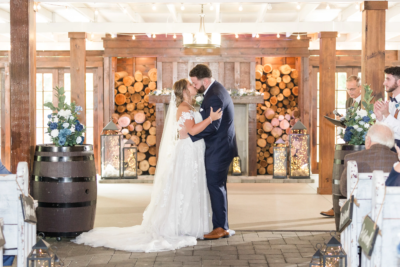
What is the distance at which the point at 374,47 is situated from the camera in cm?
532

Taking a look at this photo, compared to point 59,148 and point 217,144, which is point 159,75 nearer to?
point 217,144

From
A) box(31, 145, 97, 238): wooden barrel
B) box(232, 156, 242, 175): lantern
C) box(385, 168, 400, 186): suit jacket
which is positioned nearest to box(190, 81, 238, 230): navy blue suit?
box(31, 145, 97, 238): wooden barrel

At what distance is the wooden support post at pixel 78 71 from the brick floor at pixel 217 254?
3605mm

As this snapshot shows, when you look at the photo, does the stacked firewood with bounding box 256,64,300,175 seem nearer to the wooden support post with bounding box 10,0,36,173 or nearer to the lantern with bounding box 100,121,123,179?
the lantern with bounding box 100,121,123,179

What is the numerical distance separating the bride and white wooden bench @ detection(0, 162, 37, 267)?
1632 millimetres

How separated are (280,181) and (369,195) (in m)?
6.05

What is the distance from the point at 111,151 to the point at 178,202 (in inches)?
169

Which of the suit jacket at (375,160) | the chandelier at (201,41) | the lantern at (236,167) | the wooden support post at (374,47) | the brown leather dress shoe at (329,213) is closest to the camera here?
the suit jacket at (375,160)

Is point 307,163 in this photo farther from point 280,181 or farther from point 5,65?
point 5,65

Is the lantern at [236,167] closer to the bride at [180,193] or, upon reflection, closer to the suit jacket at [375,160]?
the bride at [180,193]

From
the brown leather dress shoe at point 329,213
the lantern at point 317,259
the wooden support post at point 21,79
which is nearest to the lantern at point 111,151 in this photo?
the wooden support post at point 21,79

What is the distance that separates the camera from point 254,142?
9219 mm

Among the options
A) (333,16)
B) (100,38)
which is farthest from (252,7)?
(100,38)

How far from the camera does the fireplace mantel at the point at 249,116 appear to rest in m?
8.90
